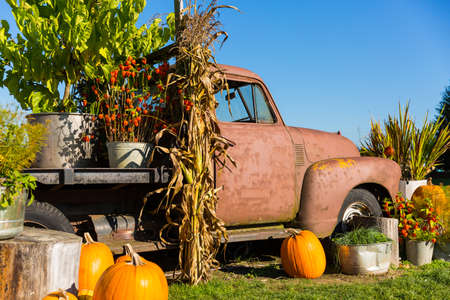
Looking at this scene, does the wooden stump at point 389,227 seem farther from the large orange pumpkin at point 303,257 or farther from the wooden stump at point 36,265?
the wooden stump at point 36,265

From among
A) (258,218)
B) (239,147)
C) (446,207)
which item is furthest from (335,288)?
(446,207)

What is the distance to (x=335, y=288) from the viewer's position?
13.6 ft

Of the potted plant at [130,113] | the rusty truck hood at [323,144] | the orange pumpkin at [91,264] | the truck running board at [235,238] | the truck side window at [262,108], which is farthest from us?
the rusty truck hood at [323,144]

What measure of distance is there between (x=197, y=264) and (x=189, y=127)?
1292 millimetres

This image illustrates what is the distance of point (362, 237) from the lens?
475 centimetres

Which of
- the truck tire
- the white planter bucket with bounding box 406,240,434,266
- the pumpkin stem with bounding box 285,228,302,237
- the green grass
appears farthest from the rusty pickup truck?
the white planter bucket with bounding box 406,240,434,266

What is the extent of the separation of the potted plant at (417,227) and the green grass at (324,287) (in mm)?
537

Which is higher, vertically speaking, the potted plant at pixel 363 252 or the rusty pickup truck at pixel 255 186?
the rusty pickup truck at pixel 255 186

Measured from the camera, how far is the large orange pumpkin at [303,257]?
452 centimetres

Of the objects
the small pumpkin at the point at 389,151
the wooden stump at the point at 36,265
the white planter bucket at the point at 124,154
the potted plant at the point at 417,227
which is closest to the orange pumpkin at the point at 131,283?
the wooden stump at the point at 36,265

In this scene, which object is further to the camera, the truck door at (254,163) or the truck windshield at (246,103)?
the truck windshield at (246,103)

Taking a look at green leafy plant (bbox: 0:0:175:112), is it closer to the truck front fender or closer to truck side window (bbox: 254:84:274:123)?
truck side window (bbox: 254:84:274:123)

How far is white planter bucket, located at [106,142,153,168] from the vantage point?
4.07m

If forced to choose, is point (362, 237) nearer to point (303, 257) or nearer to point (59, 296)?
point (303, 257)
